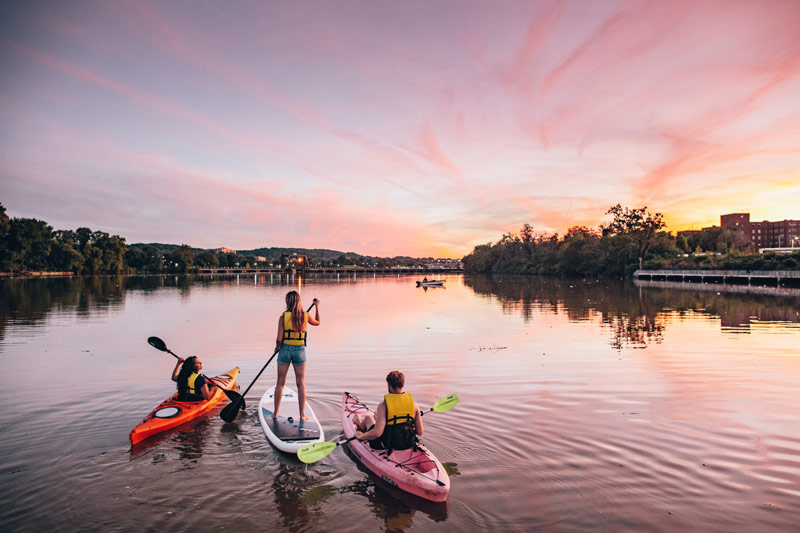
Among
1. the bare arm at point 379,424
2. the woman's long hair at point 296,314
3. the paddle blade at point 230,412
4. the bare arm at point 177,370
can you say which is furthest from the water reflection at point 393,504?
the bare arm at point 177,370

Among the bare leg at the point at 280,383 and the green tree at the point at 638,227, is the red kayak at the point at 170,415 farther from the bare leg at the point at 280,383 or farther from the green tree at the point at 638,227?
the green tree at the point at 638,227

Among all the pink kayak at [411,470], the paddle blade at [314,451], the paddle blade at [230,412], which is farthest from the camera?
the paddle blade at [230,412]

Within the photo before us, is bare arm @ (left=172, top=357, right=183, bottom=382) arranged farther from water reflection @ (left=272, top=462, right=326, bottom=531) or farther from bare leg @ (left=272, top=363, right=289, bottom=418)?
water reflection @ (left=272, top=462, right=326, bottom=531)

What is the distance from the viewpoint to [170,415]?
9.75m

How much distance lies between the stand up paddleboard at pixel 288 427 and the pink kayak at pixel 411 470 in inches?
41.1

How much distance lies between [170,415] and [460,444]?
5945 mm

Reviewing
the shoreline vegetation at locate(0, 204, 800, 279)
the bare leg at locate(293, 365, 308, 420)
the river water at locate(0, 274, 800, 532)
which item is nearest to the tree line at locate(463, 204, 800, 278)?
the shoreline vegetation at locate(0, 204, 800, 279)

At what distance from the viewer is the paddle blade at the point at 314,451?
7.70 meters

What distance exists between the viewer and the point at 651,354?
18719mm

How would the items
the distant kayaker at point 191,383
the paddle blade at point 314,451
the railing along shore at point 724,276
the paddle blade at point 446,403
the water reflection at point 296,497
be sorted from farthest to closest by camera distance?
the railing along shore at point 724,276 → the distant kayaker at point 191,383 → the paddle blade at point 446,403 → the paddle blade at point 314,451 → the water reflection at point 296,497

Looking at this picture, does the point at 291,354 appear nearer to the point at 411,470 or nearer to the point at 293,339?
the point at 293,339

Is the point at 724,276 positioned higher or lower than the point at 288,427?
higher

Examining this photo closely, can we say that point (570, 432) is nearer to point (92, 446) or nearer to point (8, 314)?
point (92, 446)

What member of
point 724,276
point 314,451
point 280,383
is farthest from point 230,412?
point 724,276
